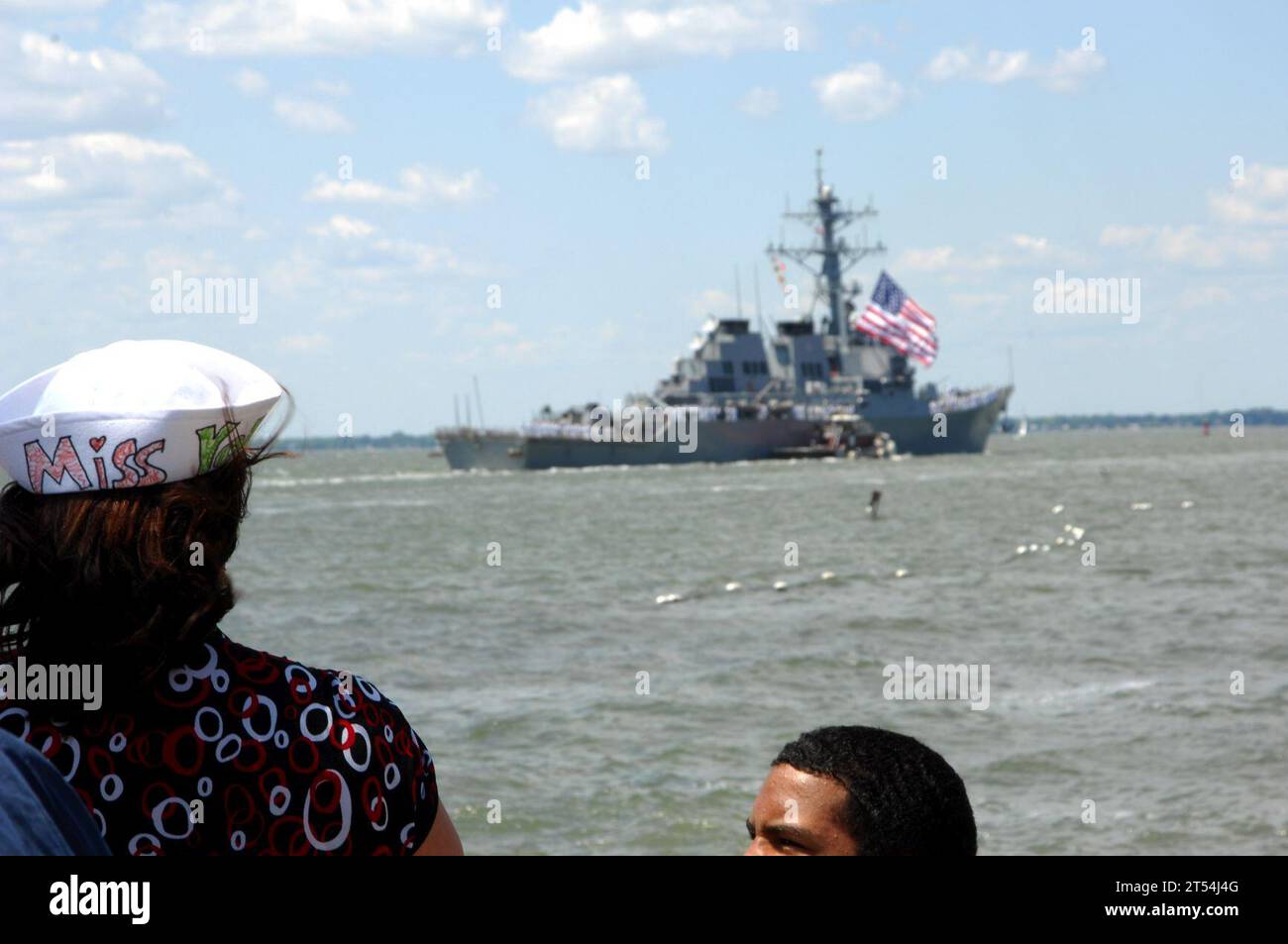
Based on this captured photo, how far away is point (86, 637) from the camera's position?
2006 millimetres

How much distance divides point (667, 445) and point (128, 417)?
9415 centimetres

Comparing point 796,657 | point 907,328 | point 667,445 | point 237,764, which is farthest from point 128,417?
point 667,445

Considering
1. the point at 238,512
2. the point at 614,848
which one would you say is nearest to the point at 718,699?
the point at 614,848

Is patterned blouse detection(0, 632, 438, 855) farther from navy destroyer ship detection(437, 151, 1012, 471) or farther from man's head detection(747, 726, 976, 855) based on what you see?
navy destroyer ship detection(437, 151, 1012, 471)

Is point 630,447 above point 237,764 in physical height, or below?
below

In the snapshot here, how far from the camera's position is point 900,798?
7.36 feet

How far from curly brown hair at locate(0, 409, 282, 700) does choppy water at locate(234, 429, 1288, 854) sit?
26.8 feet

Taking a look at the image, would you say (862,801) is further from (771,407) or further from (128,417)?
(771,407)

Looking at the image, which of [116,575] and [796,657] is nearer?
[116,575]

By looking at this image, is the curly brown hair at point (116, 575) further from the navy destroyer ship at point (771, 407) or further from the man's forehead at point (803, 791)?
the navy destroyer ship at point (771, 407)

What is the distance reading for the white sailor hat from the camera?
6.57ft

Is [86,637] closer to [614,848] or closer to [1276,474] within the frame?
[614,848]

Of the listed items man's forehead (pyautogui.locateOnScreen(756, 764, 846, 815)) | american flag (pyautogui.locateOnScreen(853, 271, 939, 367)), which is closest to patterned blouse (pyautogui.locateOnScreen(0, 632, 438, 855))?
man's forehead (pyautogui.locateOnScreen(756, 764, 846, 815))
